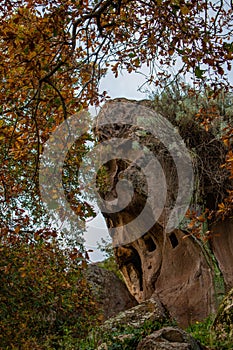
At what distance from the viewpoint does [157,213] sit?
11.9m

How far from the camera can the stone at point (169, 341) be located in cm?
563

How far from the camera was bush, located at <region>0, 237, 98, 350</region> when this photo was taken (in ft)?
21.9

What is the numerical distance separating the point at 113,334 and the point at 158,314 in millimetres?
1037

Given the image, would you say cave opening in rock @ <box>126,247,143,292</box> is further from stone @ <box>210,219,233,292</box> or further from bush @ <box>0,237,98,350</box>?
bush @ <box>0,237,98,350</box>

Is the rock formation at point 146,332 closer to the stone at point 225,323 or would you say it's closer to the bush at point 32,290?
the stone at point 225,323

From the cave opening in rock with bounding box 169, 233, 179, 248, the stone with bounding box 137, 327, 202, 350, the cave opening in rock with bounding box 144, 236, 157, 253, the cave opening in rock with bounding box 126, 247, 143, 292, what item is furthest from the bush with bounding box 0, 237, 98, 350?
the cave opening in rock with bounding box 126, 247, 143, 292

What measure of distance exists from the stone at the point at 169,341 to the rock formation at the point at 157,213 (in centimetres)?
514

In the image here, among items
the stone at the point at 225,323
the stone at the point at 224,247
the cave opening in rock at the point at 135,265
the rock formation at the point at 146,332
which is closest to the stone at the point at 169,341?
the rock formation at the point at 146,332

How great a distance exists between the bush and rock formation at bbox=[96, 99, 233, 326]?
348cm

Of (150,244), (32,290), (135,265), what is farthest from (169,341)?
(135,265)

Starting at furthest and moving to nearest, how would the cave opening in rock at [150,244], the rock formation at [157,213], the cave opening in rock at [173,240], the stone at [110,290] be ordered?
the stone at [110,290] < the cave opening in rock at [150,244] < the cave opening in rock at [173,240] < the rock formation at [157,213]

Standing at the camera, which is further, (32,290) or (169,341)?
(32,290)

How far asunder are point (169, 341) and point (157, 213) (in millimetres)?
6221

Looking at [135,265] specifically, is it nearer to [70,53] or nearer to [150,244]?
[150,244]
